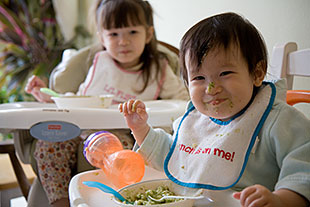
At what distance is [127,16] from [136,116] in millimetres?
669

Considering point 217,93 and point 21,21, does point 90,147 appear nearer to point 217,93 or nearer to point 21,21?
point 217,93

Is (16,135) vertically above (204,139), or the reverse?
(204,139)

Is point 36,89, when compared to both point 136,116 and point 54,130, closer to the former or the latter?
point 54,130

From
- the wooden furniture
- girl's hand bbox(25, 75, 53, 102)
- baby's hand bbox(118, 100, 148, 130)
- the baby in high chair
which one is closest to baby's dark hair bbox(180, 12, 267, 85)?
the baby in high chair

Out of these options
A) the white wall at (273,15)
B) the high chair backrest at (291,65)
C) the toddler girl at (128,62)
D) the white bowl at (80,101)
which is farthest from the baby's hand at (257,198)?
the toddler girl at (128,62)

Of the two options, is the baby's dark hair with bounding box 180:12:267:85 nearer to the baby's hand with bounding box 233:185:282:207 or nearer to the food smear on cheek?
the food smear on cheek

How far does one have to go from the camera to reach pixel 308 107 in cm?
86

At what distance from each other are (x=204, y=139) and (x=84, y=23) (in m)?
2.63

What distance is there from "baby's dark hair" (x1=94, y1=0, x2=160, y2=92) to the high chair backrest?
0.60 m

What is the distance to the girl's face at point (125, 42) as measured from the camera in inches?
51.2

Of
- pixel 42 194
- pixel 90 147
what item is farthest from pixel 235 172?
pixel 42 194

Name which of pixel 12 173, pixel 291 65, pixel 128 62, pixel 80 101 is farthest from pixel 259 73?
pixel 12 173

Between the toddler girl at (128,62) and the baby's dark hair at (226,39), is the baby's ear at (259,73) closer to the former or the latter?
the baby's dark hair at (226,39)

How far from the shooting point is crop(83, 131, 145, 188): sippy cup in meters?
0.68
